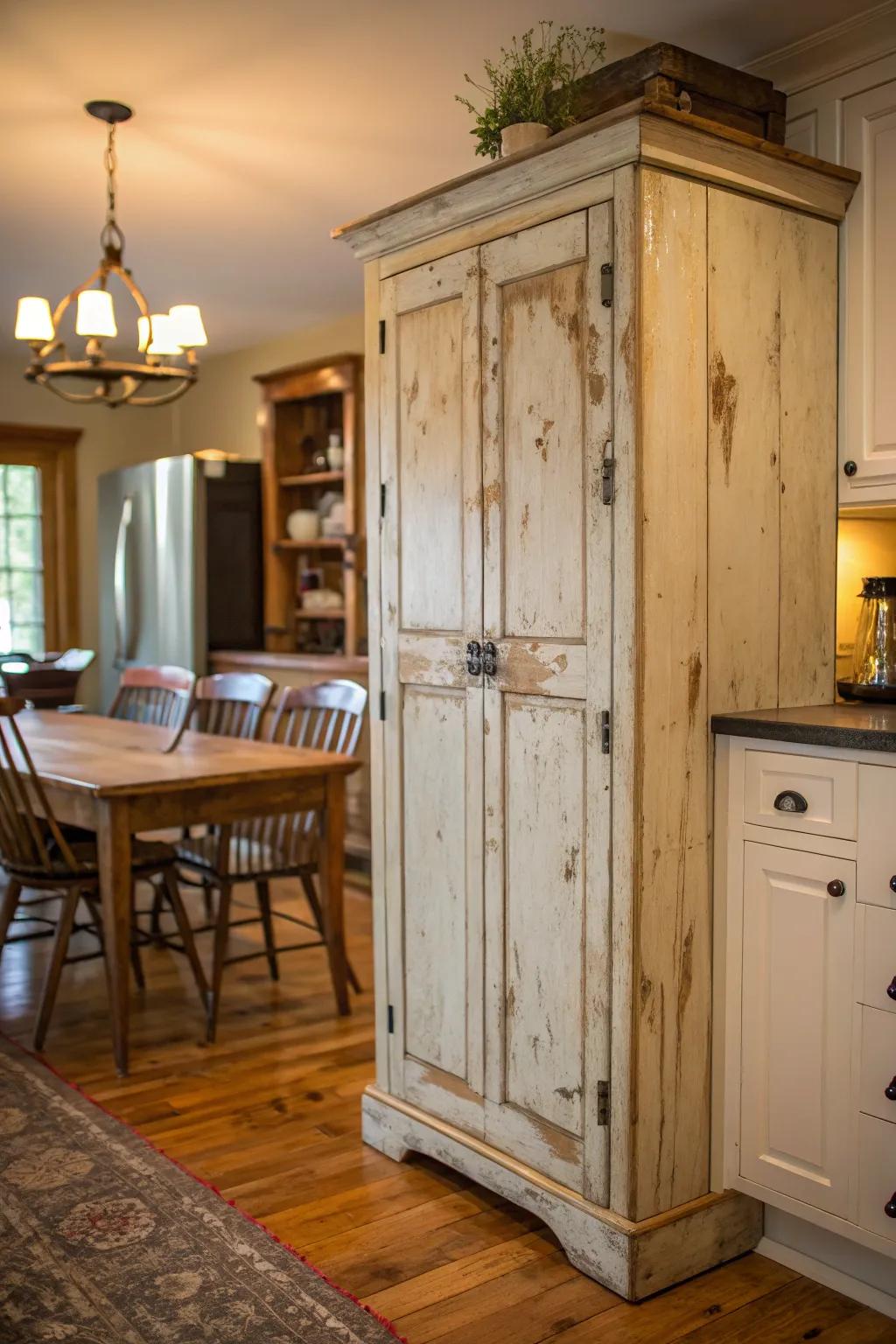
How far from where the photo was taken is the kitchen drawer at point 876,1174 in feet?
6.78

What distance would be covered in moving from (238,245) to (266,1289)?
3716 millimetres

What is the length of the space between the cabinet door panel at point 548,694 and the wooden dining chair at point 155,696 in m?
2.03

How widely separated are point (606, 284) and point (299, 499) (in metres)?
4.36

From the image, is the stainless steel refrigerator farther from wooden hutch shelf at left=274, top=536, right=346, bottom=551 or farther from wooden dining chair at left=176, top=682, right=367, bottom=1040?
wooden dining chair at left=176, top=682, right=367, bottom=1040

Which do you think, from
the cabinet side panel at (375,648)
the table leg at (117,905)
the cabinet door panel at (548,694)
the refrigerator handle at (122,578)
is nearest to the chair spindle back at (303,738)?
the table leg at (117,905)

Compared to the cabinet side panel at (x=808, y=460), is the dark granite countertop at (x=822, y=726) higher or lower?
lower

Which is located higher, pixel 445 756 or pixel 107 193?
pixel 107 193

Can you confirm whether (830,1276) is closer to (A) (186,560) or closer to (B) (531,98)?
(B) (531,98)

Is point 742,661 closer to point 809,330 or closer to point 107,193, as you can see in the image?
point 809,330

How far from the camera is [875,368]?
2.47 m

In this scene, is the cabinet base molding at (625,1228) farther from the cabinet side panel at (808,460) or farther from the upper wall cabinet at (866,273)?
the upper wall cabinet at (866,273)

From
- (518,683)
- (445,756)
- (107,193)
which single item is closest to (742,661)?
(518,683)

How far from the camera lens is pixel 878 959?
2.08m

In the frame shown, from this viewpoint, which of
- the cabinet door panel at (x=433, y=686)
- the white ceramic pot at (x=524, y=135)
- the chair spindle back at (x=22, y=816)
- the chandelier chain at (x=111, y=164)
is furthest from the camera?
the chandelier chain at (x=111, y=164)
